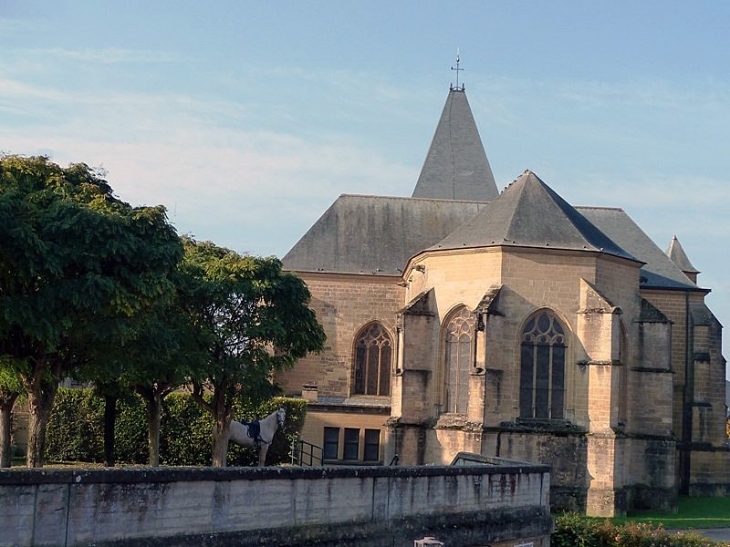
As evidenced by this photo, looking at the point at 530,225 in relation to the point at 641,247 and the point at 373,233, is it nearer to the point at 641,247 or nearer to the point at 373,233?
the point at 641,247

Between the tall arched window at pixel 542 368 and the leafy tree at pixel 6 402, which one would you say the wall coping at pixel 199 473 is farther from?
the tall arched window at pixel 542 368

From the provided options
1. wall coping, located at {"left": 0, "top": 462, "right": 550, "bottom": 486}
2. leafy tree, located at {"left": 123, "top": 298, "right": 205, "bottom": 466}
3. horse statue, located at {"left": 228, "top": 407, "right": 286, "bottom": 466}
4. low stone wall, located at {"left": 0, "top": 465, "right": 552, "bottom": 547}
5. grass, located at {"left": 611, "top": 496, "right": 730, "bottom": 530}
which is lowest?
grass, located at {"left": 611, "top": 496, "right": 730, "bottom": 530}

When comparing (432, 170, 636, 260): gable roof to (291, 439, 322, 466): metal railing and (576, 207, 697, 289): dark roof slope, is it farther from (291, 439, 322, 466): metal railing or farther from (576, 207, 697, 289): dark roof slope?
(291, 439, 322, 466): metal railing

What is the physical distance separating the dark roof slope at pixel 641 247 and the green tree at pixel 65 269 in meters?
21.9

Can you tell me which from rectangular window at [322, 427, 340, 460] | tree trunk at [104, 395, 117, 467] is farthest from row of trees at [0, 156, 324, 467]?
rectangular window at [322, 427, 340, 460]

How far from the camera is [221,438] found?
3253cm

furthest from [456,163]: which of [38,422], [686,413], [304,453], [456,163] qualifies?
[38,422]

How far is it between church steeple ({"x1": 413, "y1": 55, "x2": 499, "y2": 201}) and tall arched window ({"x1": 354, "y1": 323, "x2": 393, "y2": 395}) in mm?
11318

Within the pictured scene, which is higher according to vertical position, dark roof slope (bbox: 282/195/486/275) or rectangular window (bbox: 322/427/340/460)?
dark roof slope (bbox: 282/195/486/275)

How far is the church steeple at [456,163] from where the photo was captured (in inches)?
2034

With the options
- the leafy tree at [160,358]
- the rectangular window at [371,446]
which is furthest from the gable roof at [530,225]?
the leafy tree at [160,358]

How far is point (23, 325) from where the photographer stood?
69.9 ft

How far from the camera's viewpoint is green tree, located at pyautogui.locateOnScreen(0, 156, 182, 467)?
830 inches

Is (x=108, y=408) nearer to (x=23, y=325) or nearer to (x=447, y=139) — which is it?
(x=23, y=325)
